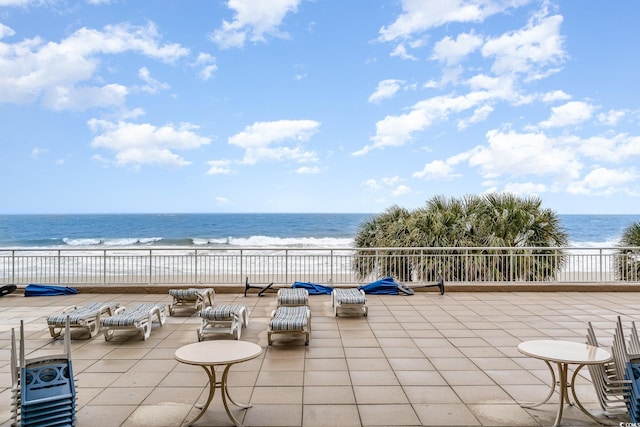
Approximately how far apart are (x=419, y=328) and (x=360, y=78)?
1052 inches

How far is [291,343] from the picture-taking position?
597cm

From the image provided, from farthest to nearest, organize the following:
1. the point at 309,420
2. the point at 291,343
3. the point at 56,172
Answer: the point at 56,172
the point at 291,343
the point at 309,420

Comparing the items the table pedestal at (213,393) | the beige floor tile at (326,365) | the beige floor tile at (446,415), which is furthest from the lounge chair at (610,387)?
the table pedestal at (213,393)

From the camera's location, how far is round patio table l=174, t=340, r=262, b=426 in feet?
11.5

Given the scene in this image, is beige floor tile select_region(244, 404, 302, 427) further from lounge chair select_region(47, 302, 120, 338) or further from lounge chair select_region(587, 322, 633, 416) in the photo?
lounge chair select_region(47, 302, 120, 338)

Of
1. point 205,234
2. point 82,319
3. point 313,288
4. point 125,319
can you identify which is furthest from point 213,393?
point 205,234

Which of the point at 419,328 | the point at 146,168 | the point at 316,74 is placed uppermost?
the point at 316,74

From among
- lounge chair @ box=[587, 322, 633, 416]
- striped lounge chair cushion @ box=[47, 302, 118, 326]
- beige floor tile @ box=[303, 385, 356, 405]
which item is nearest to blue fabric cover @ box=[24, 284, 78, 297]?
striped lounge chair cushion @ box=[47, 302, 118, 326]

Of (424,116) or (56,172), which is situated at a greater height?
(424,116)

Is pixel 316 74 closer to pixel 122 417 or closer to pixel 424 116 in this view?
pixel 424 116

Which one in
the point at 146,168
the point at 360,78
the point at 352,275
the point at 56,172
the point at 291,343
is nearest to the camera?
the point at 291,343

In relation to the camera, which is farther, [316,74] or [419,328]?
[316,74]

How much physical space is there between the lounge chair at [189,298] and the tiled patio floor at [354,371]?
482 mm

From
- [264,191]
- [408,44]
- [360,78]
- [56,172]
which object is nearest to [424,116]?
[360,78]
